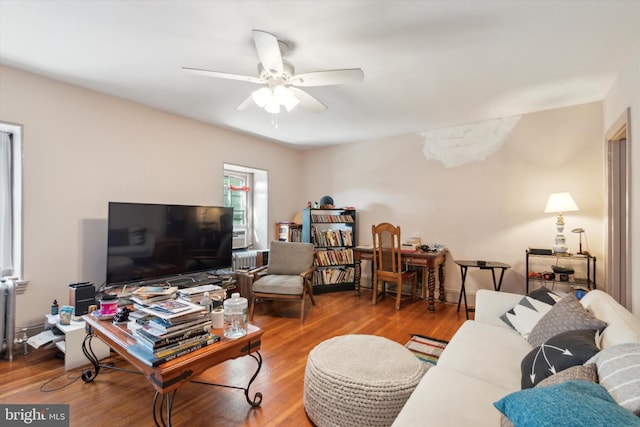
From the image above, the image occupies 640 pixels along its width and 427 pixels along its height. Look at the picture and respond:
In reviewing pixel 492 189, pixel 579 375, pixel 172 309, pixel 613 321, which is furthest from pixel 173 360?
pixel 492 189

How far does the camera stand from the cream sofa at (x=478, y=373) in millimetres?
1125

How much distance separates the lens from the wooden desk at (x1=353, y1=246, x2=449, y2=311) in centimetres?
360

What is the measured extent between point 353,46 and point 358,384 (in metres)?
2.19

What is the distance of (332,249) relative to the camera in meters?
4.62

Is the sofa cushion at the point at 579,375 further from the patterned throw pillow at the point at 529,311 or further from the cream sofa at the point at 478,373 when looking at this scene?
the patterned throw pillow at the point at 529,311

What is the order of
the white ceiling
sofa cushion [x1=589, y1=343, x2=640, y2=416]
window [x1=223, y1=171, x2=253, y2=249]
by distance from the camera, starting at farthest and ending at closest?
window [x1=223, y1=171, x2=253, y2=249] → the white ceiling → sofa cushion [x1=589, y1=343, x2=640, y2=416]

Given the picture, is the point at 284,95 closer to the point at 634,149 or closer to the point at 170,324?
the point at 170,324

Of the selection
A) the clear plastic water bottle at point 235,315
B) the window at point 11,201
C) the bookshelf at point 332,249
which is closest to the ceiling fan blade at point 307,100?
the clear plastic water bottle at point 235,315

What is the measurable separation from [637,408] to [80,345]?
10.4 ft

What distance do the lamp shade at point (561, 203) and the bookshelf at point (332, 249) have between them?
253 centimetres

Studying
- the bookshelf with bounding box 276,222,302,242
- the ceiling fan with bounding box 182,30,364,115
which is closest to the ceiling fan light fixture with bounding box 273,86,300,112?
the ceiling fan with bounding box 182,30,364,115

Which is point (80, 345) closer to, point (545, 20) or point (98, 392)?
point (98, 392)

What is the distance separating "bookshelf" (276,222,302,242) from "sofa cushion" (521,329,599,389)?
378 centimetres

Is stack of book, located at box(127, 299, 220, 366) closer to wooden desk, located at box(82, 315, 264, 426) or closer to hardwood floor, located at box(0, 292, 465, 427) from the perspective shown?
wooden desk, located at box(82, 315, 264, 426)
